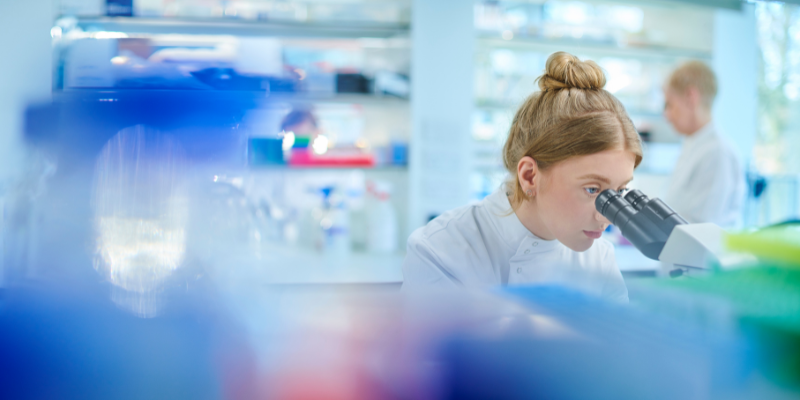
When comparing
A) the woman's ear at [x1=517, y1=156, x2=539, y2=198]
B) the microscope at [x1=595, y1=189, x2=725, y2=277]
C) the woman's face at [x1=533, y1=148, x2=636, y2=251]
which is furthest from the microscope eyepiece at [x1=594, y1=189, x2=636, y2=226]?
the woman's ear at [x1=517, y1=156, x2=539, y2=198]

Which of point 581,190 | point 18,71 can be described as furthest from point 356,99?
point 18,71

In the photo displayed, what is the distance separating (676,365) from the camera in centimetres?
33

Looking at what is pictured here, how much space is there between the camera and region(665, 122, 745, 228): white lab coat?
83.7 inches

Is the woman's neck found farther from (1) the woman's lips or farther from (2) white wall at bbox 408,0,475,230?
(2) white wall at bbox 408,0,475,230

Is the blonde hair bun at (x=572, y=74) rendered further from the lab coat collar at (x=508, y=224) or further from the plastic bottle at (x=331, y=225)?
the plastic bottle at (x=331, y=225)

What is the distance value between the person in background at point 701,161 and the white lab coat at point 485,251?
1268 millimetres

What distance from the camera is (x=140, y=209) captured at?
0.37m

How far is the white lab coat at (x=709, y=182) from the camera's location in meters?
2.12

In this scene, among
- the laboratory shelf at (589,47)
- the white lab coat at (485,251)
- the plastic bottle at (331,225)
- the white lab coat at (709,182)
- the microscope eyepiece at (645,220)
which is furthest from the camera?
the laboratory shelf at (589,47)

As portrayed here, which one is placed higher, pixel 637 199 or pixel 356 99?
pixel 356 99

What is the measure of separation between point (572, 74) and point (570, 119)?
0.11 m

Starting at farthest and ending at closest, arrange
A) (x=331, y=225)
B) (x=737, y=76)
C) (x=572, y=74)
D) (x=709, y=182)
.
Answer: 1. (x=737, y=76)
2. (x=331, y=225)
3. (x=709, y=182)
4. (x=572, y=74)

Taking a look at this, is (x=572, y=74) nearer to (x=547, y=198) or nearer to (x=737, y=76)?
(x=547, y=198)

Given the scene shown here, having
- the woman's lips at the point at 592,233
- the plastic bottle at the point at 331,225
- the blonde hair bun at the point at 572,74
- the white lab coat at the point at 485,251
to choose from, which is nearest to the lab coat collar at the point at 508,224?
the white lab coat at the point at 485,251
